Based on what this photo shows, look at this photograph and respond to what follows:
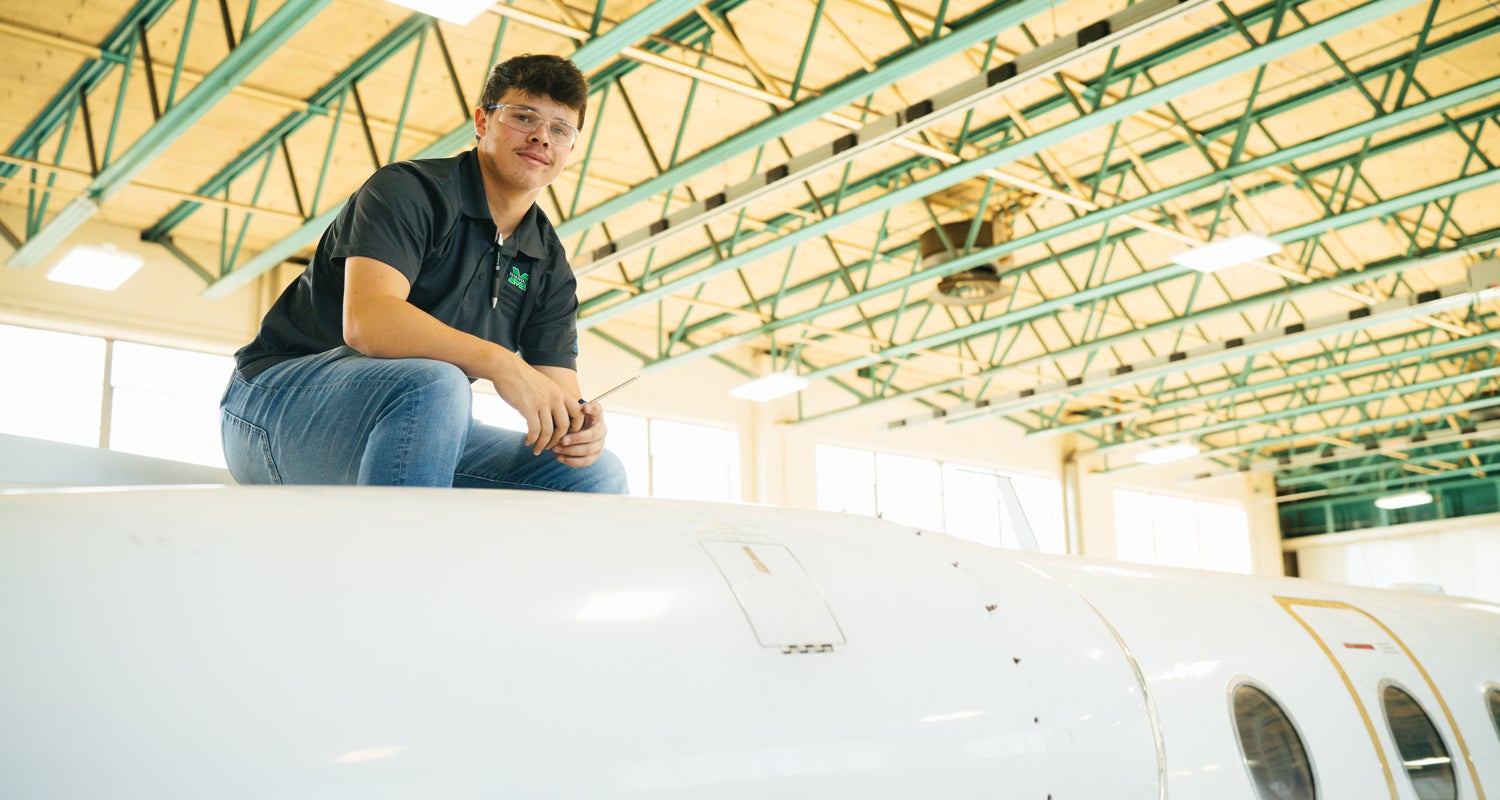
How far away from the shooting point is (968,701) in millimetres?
2561

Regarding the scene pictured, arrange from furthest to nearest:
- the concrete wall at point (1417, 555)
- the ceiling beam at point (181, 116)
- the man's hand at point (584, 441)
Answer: the concrete wall at point (1417, 555) → the ceiling beam at point (181, 116) → the man's hand at point (584, 441)

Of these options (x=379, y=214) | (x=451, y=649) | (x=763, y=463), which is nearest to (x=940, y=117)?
(x=379, y=214)

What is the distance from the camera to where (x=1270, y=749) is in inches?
142

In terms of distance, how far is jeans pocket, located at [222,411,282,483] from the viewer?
2977 millimetres

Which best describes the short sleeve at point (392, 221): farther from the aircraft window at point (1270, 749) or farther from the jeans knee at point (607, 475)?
the aircraft window at point (1270, 749)

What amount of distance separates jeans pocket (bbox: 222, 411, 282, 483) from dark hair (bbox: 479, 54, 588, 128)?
0.98 m

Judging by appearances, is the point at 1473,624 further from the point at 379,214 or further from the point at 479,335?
the point at 379,214

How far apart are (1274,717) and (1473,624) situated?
2733 millimetres

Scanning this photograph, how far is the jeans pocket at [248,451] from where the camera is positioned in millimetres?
2977

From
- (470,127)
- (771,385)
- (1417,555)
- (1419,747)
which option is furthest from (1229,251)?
(1417,555)

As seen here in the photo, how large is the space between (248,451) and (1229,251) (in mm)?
12261

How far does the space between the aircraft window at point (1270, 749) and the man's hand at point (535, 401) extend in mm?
2101

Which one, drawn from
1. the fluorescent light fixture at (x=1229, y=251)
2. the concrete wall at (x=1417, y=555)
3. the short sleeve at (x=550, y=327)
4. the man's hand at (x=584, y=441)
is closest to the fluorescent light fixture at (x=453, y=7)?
the short sleeve at (x=550, y=327)

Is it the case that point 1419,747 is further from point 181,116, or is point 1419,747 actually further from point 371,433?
point 181,116
